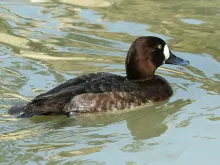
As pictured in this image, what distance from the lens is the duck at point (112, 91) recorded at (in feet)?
23.7

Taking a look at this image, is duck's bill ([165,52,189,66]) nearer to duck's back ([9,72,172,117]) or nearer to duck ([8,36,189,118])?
duck ([8,36,189,118])

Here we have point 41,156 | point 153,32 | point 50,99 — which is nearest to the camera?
point 41,156

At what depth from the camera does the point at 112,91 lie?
293 inches

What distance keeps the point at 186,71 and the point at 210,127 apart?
2.09 meters

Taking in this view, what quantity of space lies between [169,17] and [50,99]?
13.4 ft

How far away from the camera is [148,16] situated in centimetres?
1087

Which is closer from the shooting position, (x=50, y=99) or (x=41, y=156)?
(x=41, y=156)

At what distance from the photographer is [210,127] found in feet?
22.2

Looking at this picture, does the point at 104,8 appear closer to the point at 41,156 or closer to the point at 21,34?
the point at 21,34

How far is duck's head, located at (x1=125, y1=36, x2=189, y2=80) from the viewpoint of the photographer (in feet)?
25.6

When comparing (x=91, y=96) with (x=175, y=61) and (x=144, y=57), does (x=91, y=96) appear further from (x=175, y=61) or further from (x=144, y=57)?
(x=175, y=61)

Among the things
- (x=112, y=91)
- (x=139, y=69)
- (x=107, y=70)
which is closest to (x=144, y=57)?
(x=139, y=69)

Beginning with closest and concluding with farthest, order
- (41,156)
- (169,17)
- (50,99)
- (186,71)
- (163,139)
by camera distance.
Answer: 1. (41,156)
2. (163,139)
3. (50,99)
4. (186,71)
5. (169,17)

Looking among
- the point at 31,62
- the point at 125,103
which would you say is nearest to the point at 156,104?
the point at 125,103
